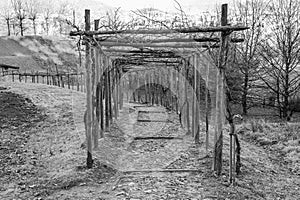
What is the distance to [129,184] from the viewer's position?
210 inches

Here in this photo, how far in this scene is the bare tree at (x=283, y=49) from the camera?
18.3 metres

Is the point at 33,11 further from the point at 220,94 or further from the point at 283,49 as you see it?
the point at 220,94

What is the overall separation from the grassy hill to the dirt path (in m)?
28.6

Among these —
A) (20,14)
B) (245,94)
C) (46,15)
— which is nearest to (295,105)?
(245,94)

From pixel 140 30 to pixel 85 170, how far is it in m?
2.52

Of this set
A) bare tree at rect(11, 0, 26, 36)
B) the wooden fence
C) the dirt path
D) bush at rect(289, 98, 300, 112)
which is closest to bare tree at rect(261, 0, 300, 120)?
bush at rect(289, 98, 300, 112)

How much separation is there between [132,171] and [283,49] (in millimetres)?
14739

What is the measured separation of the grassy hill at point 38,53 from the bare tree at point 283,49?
77.3ft

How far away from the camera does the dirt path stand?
16.6 feet

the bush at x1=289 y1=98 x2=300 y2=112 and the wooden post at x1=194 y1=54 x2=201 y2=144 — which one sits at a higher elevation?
the wooden post at x1=194 y1=54 x2=201 y2=144

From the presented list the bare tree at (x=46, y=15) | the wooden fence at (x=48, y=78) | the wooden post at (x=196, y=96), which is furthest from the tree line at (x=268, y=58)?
the bare tree at (x=46, y=15)

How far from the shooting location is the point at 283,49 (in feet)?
59.9

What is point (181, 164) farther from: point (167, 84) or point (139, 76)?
point (139, 76)

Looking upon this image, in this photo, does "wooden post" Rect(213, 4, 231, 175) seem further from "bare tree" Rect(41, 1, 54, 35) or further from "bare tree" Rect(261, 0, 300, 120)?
"bare tree" Rect(41, 1, 54, 35)
